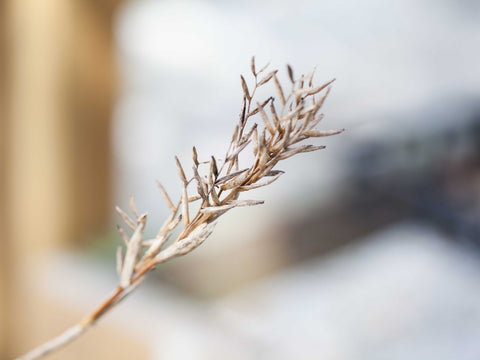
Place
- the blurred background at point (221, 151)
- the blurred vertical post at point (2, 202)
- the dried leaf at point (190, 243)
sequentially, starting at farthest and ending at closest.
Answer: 1. the blurred vertical post at point (2, 202)
2. the blurred background at point (221, 151)
3. the dried leaf at point (190, 243)

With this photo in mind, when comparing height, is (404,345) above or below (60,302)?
below

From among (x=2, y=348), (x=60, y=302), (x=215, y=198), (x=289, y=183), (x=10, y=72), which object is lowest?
(x=2, y=348)

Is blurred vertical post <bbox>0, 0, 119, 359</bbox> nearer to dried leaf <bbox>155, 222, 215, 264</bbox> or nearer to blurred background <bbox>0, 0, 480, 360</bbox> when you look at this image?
blurred background <bbox>0, 0, 480, 360</bbox>

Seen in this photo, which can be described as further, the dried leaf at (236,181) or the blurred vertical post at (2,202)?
the blurred vertical post at (2,202)

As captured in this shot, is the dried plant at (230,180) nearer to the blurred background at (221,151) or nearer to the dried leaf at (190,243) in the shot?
the dried leaf at (190,243)

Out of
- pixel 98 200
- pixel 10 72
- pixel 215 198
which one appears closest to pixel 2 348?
pixel 98 200

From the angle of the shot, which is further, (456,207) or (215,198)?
(456,207)

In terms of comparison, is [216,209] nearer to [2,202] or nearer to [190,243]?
[190,243]

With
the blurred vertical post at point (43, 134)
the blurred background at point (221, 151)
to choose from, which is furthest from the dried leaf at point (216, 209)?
the blurred vertical post at point (43, 134)

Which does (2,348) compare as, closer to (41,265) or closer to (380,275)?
(41,265)
